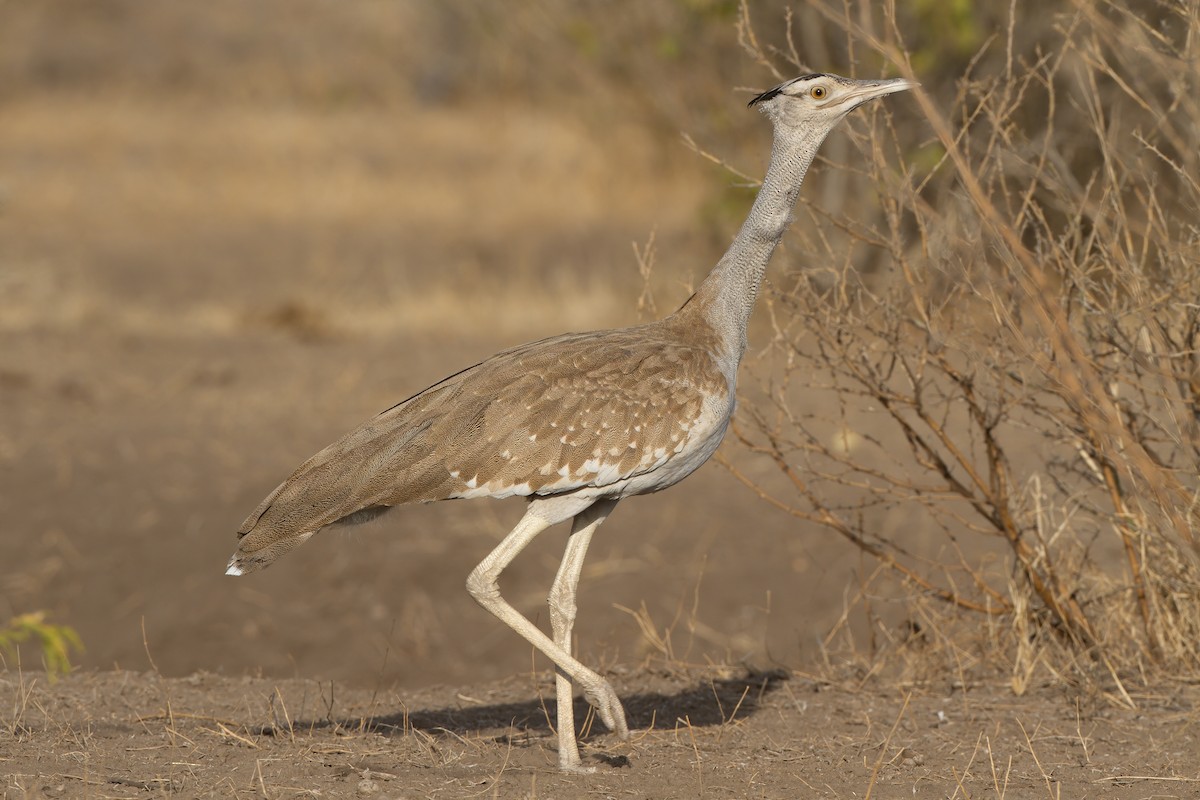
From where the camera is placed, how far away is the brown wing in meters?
3.38

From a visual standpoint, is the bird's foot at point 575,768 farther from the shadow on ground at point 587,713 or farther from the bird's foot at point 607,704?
the shadow on ground at point 587,713

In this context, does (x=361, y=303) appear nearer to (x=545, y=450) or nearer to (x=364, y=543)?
(x=364, y=543)

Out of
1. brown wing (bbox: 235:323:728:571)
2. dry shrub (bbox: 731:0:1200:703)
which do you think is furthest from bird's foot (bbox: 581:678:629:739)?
dry shrub (bbox: 731:0:1200:703)

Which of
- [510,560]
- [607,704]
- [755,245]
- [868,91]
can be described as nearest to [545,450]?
[510,560]

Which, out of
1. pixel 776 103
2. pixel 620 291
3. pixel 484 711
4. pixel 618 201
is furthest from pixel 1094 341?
pixel 618 201

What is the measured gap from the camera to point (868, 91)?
11.7 ft

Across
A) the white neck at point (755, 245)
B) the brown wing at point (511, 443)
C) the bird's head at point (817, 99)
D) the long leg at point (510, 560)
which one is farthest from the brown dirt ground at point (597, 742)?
the bird's head at point (817, 99)

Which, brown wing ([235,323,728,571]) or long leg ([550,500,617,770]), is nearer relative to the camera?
brown wing ([235,323,728,571])

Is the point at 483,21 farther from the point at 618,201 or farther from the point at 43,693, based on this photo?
the point at 43,693

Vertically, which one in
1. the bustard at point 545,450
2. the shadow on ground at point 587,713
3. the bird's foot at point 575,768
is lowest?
the shadow on ground at point 587,713

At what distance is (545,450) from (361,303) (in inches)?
303

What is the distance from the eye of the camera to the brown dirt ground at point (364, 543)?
136 inches

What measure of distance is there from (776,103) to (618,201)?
1071 centimetres

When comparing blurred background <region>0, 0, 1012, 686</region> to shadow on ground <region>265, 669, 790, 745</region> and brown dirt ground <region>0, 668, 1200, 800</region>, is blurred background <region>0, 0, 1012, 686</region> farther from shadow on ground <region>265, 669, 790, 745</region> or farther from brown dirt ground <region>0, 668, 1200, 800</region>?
brown dirt ground <region>0, 668, 1200, 800</region>
